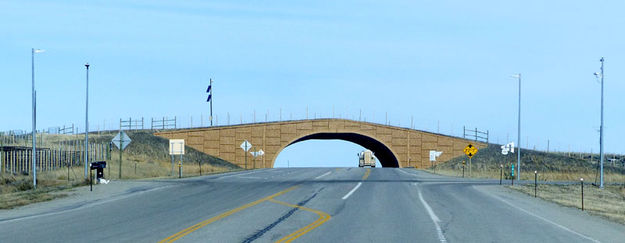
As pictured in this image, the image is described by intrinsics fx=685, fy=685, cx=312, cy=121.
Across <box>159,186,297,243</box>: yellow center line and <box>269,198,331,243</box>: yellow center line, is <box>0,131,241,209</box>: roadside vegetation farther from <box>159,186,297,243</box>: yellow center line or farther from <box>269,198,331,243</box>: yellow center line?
<box>269,198,331,243</box>: yellow center line

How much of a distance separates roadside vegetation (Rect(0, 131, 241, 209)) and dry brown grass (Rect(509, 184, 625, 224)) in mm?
20660

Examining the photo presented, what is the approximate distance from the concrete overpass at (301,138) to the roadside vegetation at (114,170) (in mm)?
1853

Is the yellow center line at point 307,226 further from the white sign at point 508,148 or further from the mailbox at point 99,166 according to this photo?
the white sign at point 508,148

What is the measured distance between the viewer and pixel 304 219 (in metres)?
18.0

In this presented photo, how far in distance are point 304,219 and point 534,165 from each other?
60009 millimetres

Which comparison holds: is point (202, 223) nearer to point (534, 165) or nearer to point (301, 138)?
point (534, 165)

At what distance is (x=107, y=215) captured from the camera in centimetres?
1950

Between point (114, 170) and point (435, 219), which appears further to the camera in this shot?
point (114, 170)

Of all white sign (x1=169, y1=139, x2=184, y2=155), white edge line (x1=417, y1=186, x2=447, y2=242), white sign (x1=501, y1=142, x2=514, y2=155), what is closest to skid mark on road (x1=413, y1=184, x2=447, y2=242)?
white edge line (x1=417, y1=186, x2=447, y2=242)

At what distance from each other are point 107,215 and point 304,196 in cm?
868

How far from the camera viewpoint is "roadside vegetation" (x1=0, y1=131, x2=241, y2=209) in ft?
93.8

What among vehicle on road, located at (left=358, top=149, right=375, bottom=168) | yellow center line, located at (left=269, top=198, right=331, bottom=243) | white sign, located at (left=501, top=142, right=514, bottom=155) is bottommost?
vehicle on road, located at (left=358, top=149, right=375, bottom=168)

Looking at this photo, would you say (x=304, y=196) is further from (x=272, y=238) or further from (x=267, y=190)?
(x=272, y=238)

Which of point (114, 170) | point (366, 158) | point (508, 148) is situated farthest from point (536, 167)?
point (114, 170)
